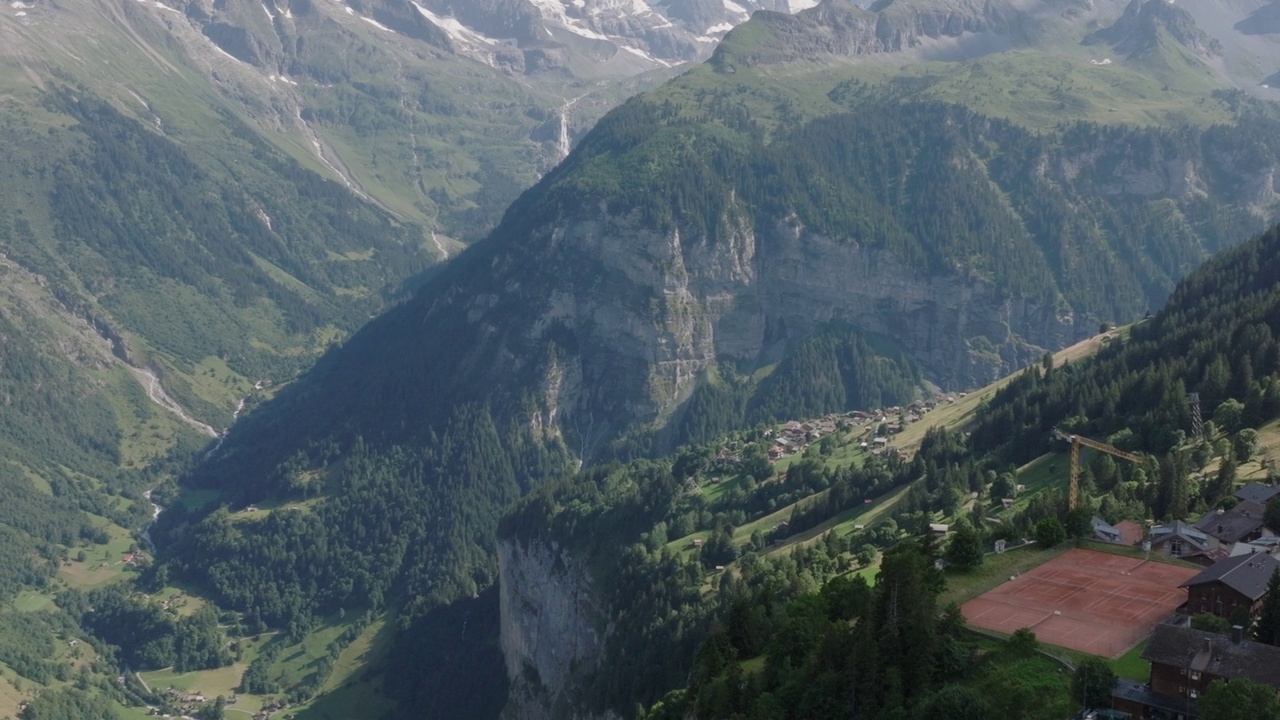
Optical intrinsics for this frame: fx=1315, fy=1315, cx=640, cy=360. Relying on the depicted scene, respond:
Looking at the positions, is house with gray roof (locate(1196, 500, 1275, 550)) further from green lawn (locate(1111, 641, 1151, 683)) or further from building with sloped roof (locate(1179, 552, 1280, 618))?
green lawn (locate(1111, 641, 1151, 683))

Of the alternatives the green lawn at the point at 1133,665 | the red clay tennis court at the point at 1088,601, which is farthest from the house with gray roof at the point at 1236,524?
the green lawn at the point at 1133,665

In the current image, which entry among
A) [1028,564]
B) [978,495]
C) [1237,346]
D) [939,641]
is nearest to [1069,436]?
[978,495]

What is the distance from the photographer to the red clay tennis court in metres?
82.7

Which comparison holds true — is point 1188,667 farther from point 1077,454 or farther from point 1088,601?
point 1077,454

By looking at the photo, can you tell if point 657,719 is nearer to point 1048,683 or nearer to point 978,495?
point 1048,683

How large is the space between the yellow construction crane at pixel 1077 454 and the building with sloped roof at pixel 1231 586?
132 ft

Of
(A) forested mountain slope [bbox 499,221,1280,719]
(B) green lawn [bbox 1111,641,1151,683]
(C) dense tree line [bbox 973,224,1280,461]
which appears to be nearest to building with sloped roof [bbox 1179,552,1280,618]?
(B) green lawn [bbox 1111,641,1151,683]

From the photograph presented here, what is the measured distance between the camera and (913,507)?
15738 cm

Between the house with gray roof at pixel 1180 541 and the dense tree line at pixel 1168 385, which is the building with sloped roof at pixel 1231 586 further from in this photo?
the dense tree line at pixel 1168 385

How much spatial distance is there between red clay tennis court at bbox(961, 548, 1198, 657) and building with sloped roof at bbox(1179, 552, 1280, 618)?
3261mm

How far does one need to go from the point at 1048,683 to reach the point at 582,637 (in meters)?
122

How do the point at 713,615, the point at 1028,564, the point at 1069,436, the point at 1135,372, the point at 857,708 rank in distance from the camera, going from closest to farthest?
the point at 857,708
the point at 1028,564
the point at 713,615
the point at 1069,436
the point at 1135,372

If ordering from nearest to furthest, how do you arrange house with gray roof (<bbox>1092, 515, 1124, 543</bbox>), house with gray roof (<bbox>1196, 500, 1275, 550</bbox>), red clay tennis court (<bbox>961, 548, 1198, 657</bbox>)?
red clay tennis court (<bbox>961, 548, 1198, 657</bbox>) → house with gray roof (<bbox>1196, 500, 1275, 550</bbox>) → house with gray roof (<bbox>1092, 515, 1124, 543</bbox>)

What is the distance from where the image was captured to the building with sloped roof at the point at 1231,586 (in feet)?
258
